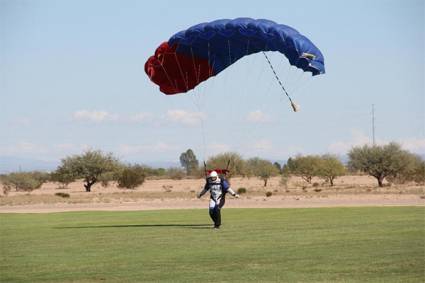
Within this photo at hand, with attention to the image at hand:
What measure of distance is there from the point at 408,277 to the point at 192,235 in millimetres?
8132

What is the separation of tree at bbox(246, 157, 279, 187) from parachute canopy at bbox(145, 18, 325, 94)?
66558mm

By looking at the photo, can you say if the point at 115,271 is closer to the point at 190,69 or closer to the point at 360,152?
the point at 190,69

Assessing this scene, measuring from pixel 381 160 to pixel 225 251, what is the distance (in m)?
→ 58.8

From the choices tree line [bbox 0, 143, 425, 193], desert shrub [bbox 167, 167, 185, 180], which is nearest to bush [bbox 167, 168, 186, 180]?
desert shrub [bbox 167, 167, 185, 180]

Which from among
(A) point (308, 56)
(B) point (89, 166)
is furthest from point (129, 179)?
(A) point (308, 56)

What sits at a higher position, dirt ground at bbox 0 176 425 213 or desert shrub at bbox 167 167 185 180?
desert shrub at bbox 167 167 185 180

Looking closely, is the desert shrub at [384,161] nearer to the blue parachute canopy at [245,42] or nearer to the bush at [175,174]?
the blue parachute canopy at [245,42]

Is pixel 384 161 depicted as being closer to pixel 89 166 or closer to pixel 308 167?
pixel 308 167

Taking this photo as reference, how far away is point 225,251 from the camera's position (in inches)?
631

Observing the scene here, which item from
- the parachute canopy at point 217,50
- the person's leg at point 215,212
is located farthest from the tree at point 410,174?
the person's leg at point 215,212

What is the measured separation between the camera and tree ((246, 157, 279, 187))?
96.4 meters

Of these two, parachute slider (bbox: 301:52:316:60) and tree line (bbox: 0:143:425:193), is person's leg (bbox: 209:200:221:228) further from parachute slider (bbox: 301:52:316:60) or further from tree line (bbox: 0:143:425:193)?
tree line (bbox: 0:143:425:193)

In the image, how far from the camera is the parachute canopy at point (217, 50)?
20625 mm

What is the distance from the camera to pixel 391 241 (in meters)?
17.0
